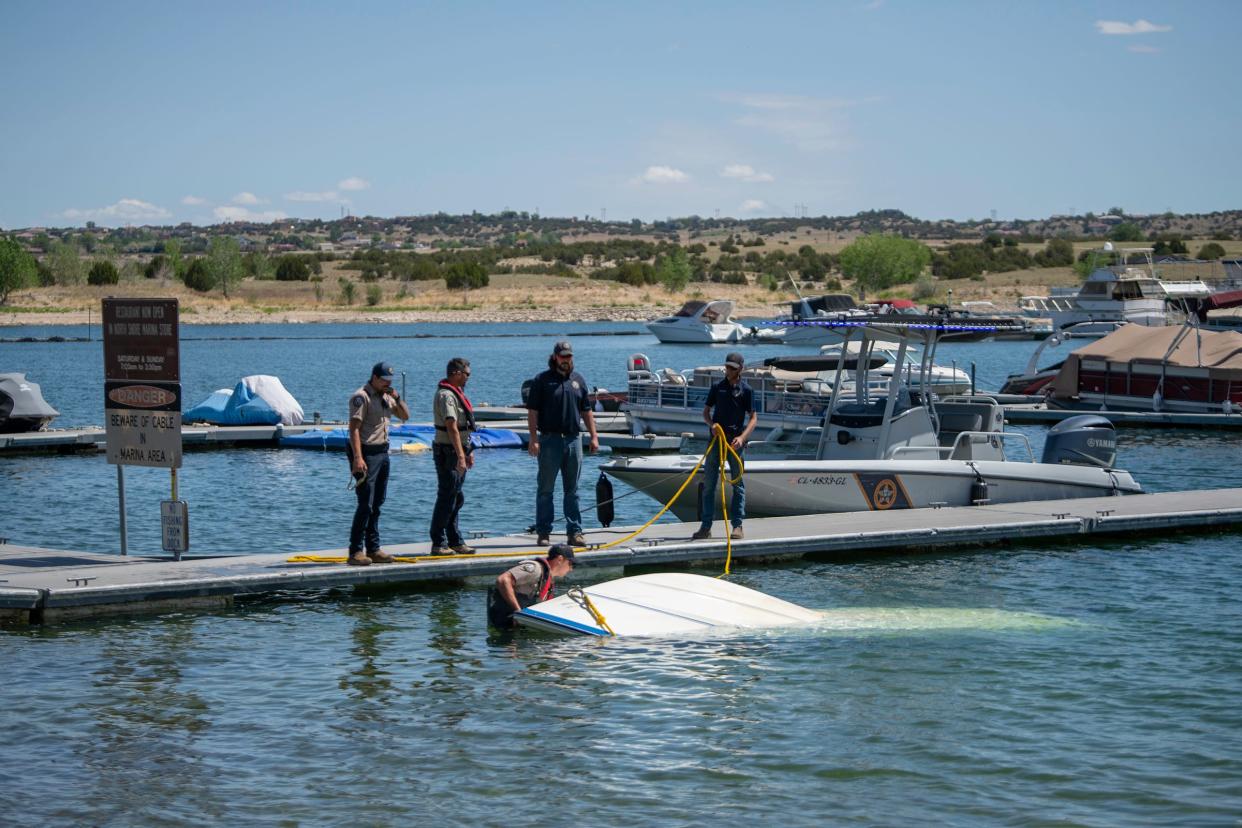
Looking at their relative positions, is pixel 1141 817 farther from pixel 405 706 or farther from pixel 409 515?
pixel 409 515

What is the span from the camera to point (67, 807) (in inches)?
382

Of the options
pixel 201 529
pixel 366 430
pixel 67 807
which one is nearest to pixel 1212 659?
pixel 366 430

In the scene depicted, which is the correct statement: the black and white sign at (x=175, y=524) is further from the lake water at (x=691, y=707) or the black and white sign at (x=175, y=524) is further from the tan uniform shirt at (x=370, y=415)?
the tan uniform shirt at (x=370, y=415)

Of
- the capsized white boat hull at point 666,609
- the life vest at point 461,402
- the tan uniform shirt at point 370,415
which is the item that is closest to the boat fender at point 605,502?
the capsized white boat hull at point 666,609

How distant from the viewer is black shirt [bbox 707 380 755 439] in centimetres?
1602

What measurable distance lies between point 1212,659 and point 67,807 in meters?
9.92

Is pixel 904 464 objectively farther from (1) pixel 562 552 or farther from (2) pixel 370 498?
(2) pixel 370 498

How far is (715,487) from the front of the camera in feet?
54.3

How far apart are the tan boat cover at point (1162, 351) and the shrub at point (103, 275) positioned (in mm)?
109778

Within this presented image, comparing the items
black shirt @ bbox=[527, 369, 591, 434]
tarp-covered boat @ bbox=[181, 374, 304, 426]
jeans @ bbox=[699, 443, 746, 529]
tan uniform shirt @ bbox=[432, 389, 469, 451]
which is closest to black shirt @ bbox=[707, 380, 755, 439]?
jeans @ bbox=[699, 443, 746, 529]

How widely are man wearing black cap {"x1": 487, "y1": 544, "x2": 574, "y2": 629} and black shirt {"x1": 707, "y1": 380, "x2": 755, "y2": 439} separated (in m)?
2.92

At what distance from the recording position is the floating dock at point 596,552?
14.4 m

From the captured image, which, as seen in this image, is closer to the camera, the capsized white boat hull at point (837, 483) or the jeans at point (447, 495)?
the jeans at point (447, 495)

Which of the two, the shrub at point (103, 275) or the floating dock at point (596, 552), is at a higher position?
the shrub at point (103, 275)
